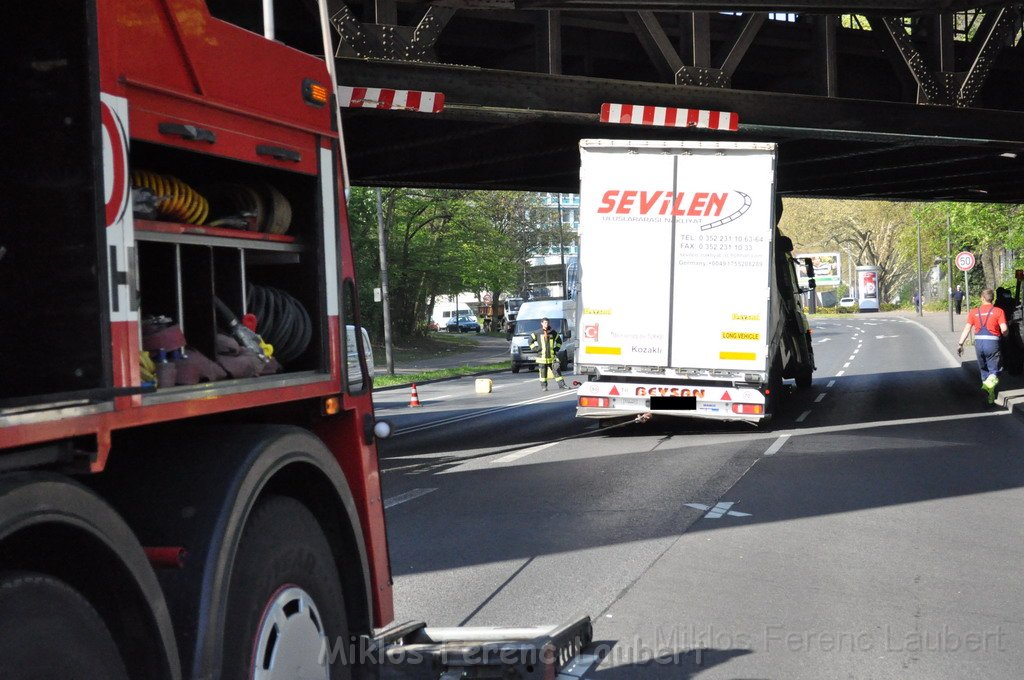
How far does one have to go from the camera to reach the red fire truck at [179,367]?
2.48 m

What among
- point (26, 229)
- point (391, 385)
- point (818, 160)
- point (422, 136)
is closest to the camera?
point (26, 229)

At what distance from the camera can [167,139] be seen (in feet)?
9.70

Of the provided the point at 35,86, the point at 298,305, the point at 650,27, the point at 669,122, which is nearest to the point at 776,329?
the point at 669,122

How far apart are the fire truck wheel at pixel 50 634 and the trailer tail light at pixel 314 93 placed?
1879 millimetres

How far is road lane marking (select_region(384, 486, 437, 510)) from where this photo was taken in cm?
1066

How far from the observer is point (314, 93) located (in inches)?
149

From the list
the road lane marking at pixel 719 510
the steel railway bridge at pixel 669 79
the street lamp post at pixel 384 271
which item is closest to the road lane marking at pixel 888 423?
the steel railway bridge at pixel 669 79

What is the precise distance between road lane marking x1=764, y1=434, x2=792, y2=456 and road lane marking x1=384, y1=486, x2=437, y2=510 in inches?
175

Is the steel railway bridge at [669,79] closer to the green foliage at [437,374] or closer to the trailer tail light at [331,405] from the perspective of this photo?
the trailer tail light at [331,405]

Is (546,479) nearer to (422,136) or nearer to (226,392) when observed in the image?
(422,136)

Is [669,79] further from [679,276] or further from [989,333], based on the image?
[989,333]

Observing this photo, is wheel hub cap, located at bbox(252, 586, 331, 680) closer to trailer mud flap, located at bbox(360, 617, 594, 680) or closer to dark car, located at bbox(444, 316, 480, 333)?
trailer mud flap, located at bbox(360, 617, 594, 680)

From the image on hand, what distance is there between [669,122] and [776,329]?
397 centimetres

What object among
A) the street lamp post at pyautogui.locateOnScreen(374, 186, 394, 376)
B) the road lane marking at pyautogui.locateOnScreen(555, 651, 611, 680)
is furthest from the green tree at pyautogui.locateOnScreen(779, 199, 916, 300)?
the road lane marking at pyautogui.locateOnScreen(555, 651, 611, 680)
